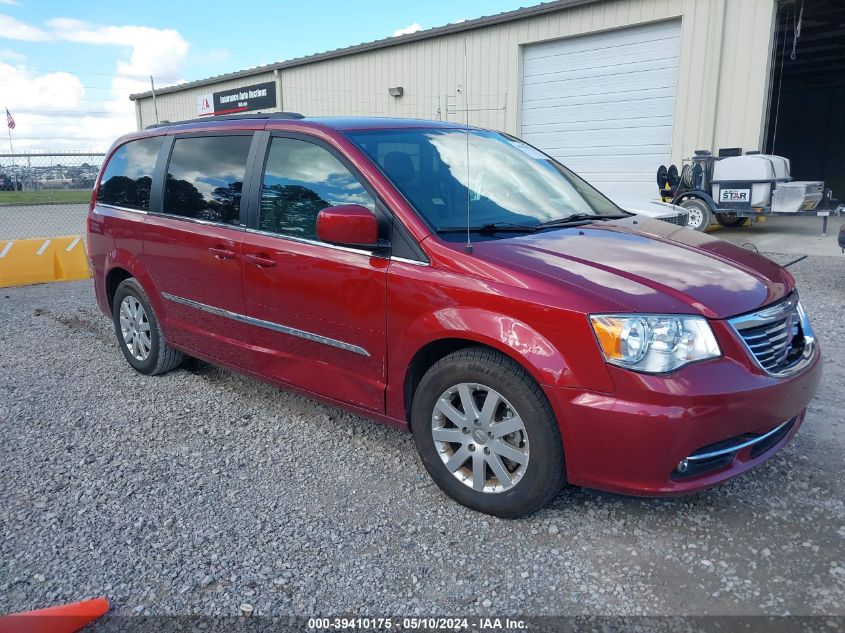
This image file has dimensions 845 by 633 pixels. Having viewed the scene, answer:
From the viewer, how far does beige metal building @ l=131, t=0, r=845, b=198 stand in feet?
42.3

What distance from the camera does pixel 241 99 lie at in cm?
2475

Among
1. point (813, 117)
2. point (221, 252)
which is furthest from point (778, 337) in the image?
point (813, 117)

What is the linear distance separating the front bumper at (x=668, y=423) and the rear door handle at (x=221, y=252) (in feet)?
7.04

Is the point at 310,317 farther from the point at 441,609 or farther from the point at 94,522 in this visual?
the point at 441,609

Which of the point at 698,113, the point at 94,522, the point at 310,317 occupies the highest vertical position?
the point at 698,113

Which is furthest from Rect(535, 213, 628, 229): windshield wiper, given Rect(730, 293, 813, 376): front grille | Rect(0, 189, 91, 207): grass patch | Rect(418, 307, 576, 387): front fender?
Rect(0, 189, 91, 207): grass patch

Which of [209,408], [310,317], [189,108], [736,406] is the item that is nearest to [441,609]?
[736,406]

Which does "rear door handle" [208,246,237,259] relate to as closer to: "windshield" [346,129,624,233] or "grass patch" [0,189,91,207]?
"windshield" [346,129,624,233]

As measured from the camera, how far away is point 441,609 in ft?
8.02

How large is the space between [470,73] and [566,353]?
648 inches

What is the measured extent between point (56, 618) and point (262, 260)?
197 centimetres

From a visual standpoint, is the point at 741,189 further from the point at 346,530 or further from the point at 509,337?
the point at 346,530

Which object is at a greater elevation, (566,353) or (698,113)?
(698,113)

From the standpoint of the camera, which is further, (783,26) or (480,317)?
(783,26)
